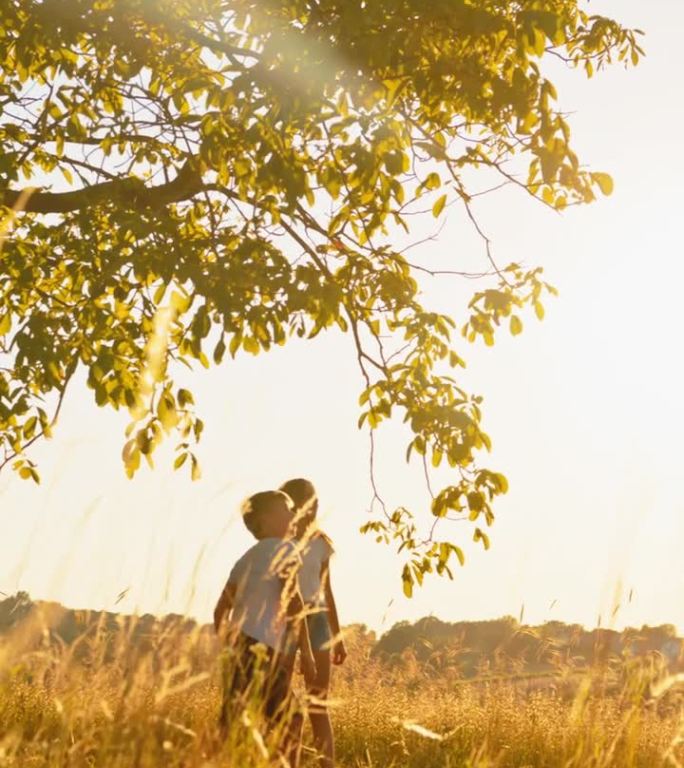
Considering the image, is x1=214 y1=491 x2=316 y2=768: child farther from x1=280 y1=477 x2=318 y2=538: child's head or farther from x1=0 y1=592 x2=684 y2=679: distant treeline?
x1=280 y1=477 x2=318 y2=538: child's head

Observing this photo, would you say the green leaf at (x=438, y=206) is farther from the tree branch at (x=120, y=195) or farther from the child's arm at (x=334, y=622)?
the child's arm at (x=334, y=622)

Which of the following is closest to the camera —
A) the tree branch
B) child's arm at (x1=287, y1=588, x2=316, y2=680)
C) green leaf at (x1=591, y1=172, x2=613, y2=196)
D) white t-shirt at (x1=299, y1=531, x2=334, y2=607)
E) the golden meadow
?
the golden meadow

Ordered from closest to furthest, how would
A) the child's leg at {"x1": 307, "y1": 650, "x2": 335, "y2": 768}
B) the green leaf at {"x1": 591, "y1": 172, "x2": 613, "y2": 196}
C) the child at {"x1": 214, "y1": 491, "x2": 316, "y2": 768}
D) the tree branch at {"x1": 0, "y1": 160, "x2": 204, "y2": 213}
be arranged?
the child at {"x1": 214, "y1": 491, "x2": 316, "y2": 768} < the child's leg at {"x1": 307, "y1": 650, "x2": 335, "y2": 768} < the green leaf at {"x1": 591, "y1": 172, "x2": 613, "y2": 196} < the tree branch at {"x1": 0, "y1": 160, "x2": 204, "y2": 213}

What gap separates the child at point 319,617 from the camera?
6.39 m

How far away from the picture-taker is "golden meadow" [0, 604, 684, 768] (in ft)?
11.2

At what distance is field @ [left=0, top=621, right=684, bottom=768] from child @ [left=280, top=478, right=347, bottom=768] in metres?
0.22

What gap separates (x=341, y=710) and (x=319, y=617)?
2760 mm

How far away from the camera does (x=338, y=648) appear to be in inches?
273

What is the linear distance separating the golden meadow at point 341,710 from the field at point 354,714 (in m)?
0.01

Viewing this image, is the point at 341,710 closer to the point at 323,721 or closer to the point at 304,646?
the point at 323,721

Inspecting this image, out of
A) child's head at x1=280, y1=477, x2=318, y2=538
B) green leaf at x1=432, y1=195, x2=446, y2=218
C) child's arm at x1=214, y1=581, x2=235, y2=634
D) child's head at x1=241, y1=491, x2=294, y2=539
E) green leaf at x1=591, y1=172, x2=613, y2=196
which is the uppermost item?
green leaf at x1=591, y1=172, x2=613, y2=196

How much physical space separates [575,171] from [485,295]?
1.62 meters

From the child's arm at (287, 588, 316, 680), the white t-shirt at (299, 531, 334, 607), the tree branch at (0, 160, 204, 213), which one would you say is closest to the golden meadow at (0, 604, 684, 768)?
the child's arm at (287, 588, 316, 680)

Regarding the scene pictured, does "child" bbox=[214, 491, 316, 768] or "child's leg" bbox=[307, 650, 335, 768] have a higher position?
"child" bbox=[214, 491, 316, 768]
